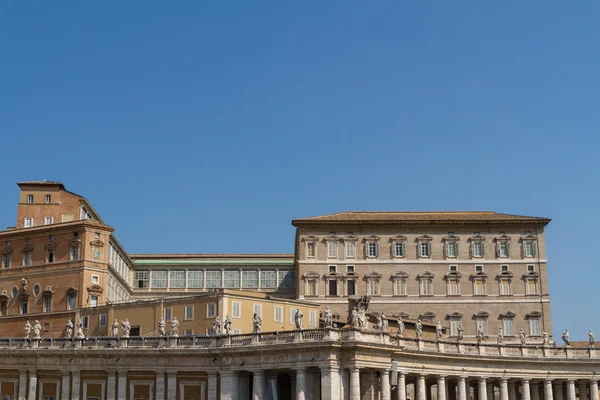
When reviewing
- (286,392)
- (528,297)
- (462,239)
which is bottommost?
(286,392)

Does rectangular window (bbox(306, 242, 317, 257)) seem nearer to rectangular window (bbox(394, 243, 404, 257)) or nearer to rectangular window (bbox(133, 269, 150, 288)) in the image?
rectangular window (bbox(394, 243, 404, 257))

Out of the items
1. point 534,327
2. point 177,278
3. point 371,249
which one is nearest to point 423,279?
point 371,249

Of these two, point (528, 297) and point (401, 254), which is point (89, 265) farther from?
point (528, 297)

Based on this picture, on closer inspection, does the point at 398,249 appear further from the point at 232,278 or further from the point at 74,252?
the point at 74,252

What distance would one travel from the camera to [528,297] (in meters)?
103

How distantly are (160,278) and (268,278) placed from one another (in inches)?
585

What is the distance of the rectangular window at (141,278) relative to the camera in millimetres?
117306

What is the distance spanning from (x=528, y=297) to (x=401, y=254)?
15972mm

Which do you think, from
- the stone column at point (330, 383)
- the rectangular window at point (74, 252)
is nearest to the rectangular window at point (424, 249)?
the rectangular window at point (74, 252)

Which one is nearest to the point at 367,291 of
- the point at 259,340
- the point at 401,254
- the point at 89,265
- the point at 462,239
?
the point at 401,254

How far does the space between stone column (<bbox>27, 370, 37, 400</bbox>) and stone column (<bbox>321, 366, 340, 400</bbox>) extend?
24.5 meters

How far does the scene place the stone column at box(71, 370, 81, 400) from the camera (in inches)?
2468

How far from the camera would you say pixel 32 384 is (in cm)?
6481

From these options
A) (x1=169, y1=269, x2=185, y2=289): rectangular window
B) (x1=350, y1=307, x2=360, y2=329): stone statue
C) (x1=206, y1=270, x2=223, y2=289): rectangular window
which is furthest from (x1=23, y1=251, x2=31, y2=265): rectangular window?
(x1=350, y1=307, x2=360, y2=329): stone statue
